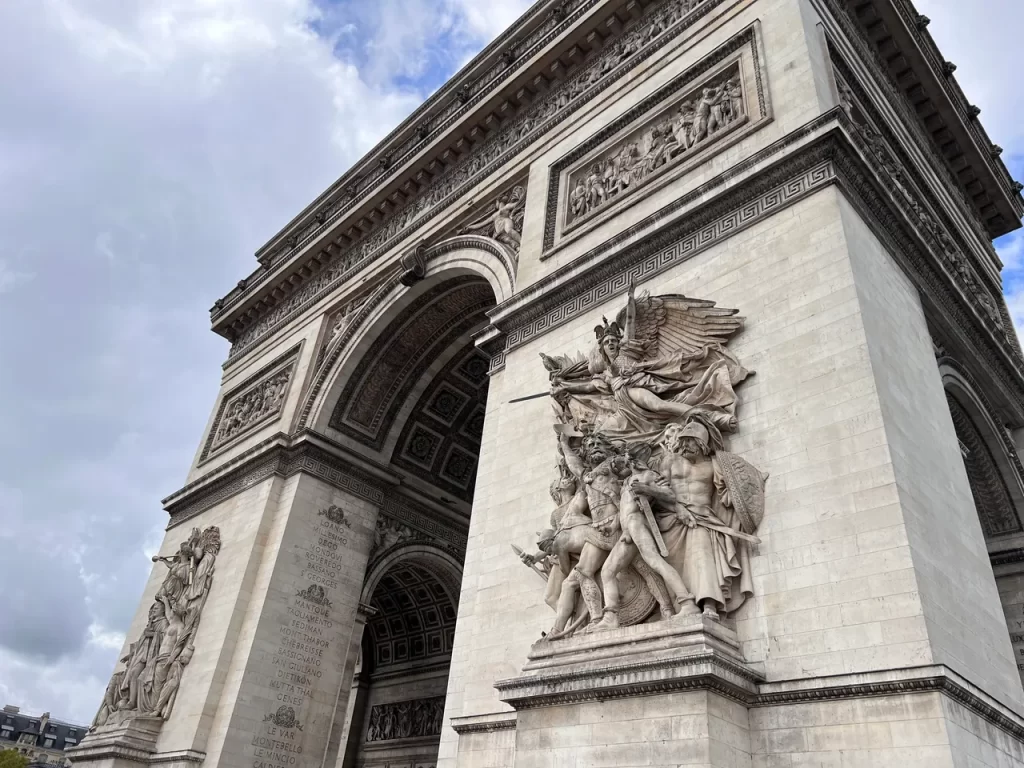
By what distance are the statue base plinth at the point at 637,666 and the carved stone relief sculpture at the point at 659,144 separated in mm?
6115

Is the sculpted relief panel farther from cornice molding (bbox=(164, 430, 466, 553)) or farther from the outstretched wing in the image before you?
the outstretched wing

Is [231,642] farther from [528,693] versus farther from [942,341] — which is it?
[942,341]

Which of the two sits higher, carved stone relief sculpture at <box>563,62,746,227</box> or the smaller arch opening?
carved stone relief sculpture at <box>563,62,746,227</box>

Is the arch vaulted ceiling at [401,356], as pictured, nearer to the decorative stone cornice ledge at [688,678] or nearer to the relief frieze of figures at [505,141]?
the relief frieze of figures at [505,141]

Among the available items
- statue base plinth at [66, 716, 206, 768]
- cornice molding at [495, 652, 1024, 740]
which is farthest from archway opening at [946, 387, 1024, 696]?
statue base plinth at [66, 716, 206, 768]

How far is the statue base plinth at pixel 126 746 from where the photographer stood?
1252 cm

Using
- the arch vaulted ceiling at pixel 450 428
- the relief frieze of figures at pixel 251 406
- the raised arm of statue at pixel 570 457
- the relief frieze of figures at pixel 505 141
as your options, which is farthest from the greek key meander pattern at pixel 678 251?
the relief frieze of figures at pixel 251 406

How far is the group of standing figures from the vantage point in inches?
386

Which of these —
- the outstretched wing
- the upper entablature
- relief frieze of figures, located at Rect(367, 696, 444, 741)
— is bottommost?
relief frieze of figures, located at Rect(367, 696, 444, 741)

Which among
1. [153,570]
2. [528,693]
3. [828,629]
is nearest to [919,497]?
[828,629]

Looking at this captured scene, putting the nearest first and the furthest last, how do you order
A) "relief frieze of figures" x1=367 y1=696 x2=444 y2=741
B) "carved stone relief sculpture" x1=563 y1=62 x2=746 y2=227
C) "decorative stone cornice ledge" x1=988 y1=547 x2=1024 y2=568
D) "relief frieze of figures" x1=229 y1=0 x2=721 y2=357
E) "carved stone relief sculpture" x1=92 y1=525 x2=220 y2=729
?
"carved stone relief sculpture" x1=563 y1=62 x2=746 y2=227 → "decorative stone cornice ledge" x1=988 y1=547 x2=1024 y2=568 → "relief frieze of figures" x1=229 y1=0 x2=721 y2=357 → "carved stone relief sculpture" x1=92 y1=525 x2=220 y2=729 → "relief frieze of figures" x1=367 y1=696 x2=444 y2=741

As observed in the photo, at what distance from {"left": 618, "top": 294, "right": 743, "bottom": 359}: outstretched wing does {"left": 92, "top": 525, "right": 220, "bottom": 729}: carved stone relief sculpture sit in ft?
32.5

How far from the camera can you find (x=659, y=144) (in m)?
10.4

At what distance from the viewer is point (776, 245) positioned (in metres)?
8.03
